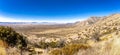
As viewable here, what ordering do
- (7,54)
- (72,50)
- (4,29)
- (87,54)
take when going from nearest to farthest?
(87,54) < (7,54) < (72,50) < (4,29)

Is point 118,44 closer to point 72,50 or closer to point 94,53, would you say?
point 94,53

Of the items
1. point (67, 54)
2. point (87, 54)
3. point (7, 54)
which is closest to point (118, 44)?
point (87, 54)

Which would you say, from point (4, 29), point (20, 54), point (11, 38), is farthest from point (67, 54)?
point (4, 29)

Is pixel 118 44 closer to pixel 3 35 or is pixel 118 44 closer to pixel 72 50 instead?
pixel 72 50

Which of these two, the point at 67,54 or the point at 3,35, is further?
the point at 3,35

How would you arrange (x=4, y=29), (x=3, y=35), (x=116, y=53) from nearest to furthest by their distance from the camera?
(x=116, y=53)
(x=3, y=35)
(x=4, y=29)

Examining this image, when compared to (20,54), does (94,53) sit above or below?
above

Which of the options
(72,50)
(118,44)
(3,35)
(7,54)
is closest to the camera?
(118,44)

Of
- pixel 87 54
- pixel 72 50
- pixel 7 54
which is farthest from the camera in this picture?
pixel 72 50

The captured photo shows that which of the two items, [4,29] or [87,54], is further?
[4,29]
